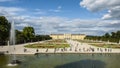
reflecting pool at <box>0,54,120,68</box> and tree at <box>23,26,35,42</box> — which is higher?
tree at <box>23,26,35,42</box>

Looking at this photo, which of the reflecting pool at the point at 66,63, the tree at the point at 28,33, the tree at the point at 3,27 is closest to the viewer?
the reflecting pool at the point at 66,63

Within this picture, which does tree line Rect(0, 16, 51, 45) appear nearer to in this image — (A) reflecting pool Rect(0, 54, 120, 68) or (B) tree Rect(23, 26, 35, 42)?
(B) tree Rect(23, 26, 35, 42)

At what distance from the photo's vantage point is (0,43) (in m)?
52.5

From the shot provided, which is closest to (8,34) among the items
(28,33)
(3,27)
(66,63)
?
(3,27)

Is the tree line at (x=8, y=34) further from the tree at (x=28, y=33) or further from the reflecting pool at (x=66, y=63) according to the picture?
the reflecting pool at (x=66, y=63)

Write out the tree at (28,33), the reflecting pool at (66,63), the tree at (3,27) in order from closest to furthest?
the reflecting pool at (66,63) < the tree at (3,27) < the tree at (28,33)

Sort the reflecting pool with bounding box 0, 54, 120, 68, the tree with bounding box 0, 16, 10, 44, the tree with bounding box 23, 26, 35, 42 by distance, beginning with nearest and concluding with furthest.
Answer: the reflecting pool with bounding box 0, 54, 120, 68
the tree with bounding box 0, 16, 10, 44
the tree with bounding box 23, 26, 35, 42

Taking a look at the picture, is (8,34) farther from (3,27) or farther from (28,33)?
(28,33)

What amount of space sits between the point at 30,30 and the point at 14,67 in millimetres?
55983

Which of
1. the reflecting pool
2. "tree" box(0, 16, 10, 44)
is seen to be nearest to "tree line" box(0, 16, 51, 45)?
"tree" box(0, 16, 10, 44)

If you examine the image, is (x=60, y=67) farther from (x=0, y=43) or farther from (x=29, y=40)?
(x=29, y=40)

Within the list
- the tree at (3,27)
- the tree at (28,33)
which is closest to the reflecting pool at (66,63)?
the tree at (3,27)

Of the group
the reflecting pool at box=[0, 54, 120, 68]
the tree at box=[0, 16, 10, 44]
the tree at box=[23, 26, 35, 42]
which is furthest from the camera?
the tree at box=[23, 26, 35, 42]

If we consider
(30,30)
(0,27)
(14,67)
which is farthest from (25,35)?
(14,67)
